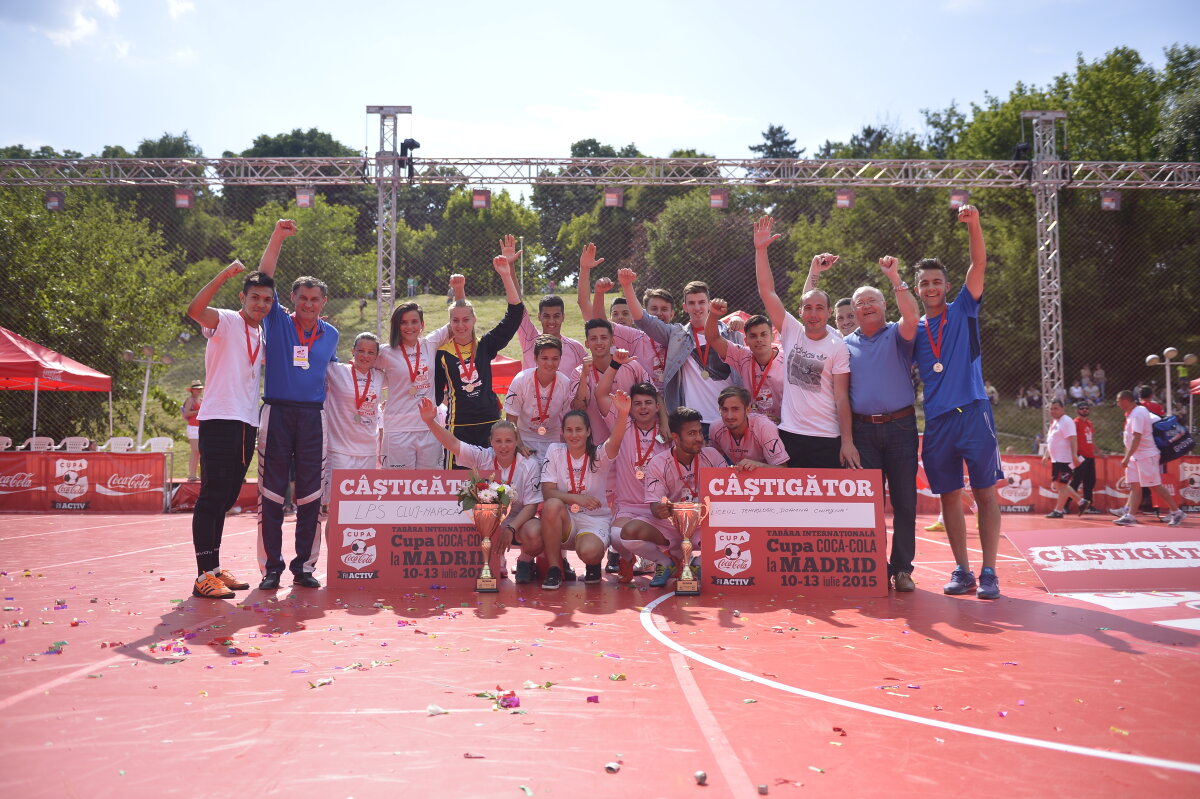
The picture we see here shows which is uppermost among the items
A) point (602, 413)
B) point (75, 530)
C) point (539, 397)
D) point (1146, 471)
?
point (539, 397)

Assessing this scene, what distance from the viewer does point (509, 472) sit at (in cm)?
670

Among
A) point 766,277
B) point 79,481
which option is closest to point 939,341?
point 766,277

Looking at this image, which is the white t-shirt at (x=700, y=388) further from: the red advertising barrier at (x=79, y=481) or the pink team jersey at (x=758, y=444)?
the red advertising barrier at (x=79, y=481)

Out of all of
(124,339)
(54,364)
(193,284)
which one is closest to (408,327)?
(54,364)

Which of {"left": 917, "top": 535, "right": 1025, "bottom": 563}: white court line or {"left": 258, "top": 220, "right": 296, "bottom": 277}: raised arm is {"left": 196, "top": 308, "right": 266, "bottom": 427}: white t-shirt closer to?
{"left": 258, "top": 220, "right": 296, "bottom": 277}: raised arm

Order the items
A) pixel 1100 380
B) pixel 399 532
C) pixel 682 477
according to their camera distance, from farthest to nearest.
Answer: pixel 1100 380
pixel 682 477
pixel 399 532

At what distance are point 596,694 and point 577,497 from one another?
2.93 m

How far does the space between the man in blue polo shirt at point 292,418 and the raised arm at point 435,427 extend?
774mm

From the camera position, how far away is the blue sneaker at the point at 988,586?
19.7ft

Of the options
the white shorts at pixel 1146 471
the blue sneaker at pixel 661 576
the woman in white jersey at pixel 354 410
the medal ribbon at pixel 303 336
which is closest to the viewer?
the medal ribbon at pixel 303 336

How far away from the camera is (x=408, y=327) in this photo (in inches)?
270

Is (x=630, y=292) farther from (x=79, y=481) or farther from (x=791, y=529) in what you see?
(x=79, y=481)

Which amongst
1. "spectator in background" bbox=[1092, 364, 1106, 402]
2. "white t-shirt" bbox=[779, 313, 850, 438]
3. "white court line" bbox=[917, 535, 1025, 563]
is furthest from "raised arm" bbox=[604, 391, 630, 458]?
"spectator in background" bbox=[1092, 364, 1106, 402]

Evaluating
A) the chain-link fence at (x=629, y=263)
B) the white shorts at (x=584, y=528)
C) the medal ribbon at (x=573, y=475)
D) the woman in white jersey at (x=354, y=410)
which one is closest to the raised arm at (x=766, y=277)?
the medal ribbon at (x=573, y=475)
